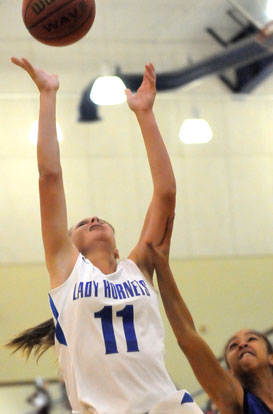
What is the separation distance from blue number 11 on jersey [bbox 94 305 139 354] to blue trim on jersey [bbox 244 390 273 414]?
21.1 inches

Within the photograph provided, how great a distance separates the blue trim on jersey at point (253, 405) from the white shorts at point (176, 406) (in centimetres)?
33

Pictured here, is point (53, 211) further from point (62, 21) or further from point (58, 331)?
point (62, 21)

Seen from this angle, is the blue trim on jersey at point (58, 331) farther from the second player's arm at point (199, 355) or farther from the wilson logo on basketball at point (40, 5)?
the wilson logo on basketball at point (40, 5)

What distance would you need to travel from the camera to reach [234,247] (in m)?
6.36

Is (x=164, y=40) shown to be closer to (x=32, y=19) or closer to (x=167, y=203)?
(x=32, y=19)

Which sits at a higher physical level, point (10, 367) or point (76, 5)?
point (76, 5)

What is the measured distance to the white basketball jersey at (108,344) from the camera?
7.91ft

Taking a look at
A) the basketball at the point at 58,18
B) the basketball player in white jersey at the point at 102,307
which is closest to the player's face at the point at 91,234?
the basketball player in white jersey at the point at 102,307

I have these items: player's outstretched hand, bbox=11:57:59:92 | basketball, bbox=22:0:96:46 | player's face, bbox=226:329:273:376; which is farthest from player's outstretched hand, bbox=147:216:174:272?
basketball, bbox=22:0:96:46

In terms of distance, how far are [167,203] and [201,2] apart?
13.7 feet

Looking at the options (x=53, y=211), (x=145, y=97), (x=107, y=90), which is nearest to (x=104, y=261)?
(x=53, y=211)

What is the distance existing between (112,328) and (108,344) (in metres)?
0.05

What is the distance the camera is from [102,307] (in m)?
2.46

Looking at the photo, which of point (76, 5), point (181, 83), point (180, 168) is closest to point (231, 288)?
point (180, 168)
